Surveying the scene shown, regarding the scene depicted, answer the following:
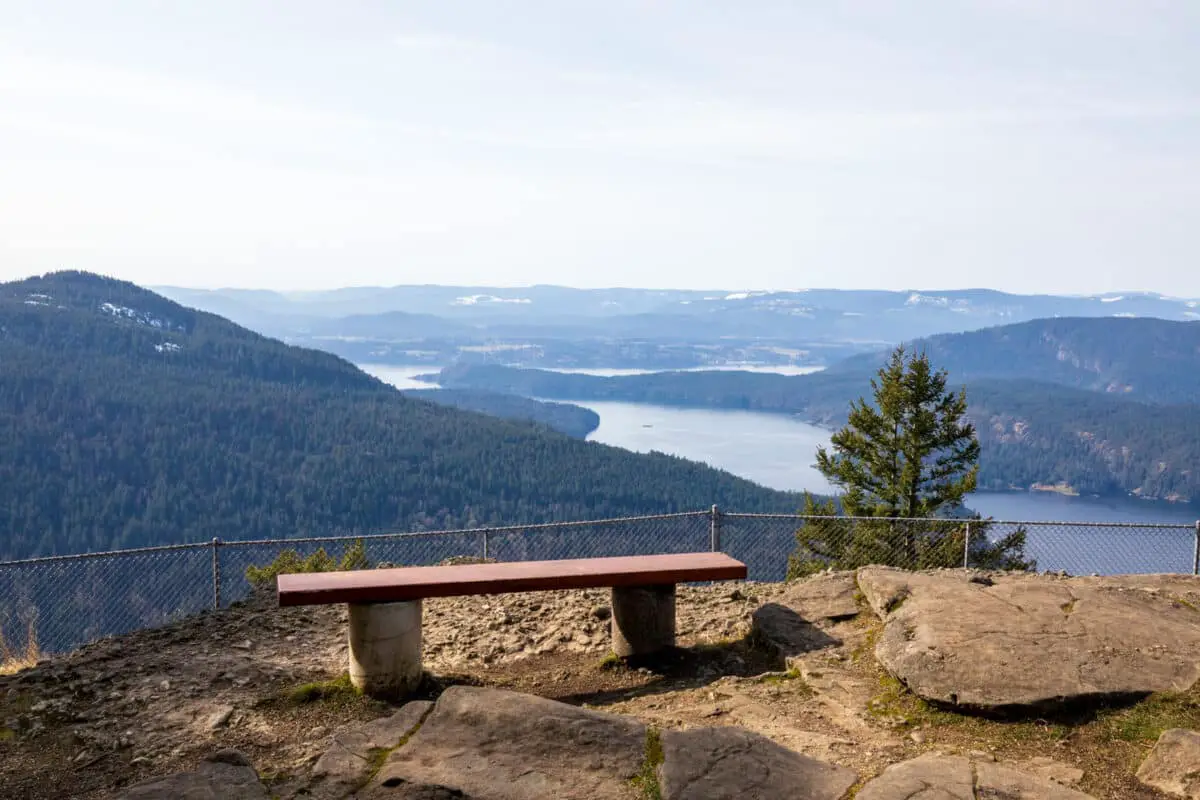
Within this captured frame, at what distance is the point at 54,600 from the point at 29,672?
53302 millimetres

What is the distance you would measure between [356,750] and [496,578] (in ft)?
5.89

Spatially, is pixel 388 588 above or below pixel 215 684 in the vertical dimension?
above

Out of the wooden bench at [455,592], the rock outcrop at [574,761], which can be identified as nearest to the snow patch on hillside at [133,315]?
the wooden bench at [455,592]

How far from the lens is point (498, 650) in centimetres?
686

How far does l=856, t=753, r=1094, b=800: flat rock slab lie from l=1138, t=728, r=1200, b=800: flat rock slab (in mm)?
407

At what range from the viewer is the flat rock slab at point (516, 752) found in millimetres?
4199

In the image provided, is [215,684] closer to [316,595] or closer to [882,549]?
[316,595]

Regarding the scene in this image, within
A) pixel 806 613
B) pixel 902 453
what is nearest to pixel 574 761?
pixel 806 613

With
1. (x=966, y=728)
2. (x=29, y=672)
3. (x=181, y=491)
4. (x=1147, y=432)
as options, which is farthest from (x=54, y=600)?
(x=1147, y=432)

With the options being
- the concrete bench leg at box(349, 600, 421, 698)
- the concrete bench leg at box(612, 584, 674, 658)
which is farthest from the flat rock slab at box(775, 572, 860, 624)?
the concrete bench leg at box(349, 600, 421, 698)

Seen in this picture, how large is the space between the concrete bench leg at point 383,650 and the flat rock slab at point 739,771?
6.11 feet

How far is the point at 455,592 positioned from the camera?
607 cm

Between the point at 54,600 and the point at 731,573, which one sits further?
the point at 54,600

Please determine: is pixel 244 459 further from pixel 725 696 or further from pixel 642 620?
pixel 725 696
